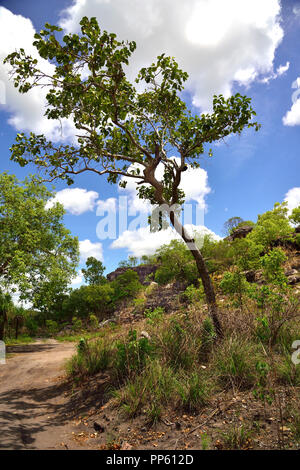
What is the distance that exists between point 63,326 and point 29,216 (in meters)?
11.2

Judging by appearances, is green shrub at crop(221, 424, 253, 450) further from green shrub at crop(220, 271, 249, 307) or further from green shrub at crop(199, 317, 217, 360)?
green shrub at crop(220, 271, 249, 307)

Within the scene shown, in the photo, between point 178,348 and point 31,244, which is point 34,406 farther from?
point 31,244

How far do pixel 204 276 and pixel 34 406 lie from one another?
4422mm

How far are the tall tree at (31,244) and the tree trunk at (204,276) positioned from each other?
25.4 ft

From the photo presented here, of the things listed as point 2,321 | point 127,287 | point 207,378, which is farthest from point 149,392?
point 127,287

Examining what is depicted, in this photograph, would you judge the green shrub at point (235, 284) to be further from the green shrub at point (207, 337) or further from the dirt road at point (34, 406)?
the dirt road at point (34, 406)

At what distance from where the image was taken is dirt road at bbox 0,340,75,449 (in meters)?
3.91

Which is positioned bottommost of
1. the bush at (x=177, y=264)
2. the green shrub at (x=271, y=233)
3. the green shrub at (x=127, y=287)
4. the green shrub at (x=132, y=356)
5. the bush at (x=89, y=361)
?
the bush at (x=89, y=361)

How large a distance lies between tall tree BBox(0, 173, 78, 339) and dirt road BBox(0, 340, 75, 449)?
455 cm

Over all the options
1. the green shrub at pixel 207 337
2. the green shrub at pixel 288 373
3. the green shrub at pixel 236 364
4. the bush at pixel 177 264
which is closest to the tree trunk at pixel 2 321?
the bush at pixel 177 264

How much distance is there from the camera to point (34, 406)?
545 centimetres

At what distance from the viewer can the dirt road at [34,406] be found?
3914 millimetres

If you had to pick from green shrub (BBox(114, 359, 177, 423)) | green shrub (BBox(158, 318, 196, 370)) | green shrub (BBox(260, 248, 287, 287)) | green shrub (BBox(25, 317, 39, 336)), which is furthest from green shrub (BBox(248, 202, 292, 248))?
green shrub (BBox(25, 317, 39, 336))
